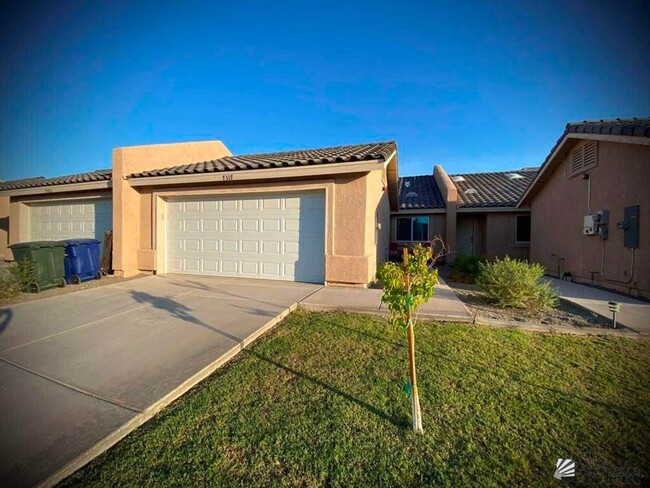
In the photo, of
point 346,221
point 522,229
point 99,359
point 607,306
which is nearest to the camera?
point 99,359

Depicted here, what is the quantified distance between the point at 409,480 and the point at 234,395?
66.0 inches

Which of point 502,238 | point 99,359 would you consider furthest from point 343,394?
point 502,238

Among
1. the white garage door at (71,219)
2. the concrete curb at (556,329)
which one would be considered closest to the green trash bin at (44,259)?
the white garage door at (71,219)

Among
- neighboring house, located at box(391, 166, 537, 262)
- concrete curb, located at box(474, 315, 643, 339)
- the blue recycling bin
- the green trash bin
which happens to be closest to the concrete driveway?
the green trash bin

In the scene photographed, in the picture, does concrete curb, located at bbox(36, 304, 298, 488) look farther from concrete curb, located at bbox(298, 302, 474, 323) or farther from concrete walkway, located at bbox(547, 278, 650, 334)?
concrete walkway, located at bbox(547, 278, 650, 334)

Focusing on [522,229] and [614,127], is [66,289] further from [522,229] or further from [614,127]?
[522,229]

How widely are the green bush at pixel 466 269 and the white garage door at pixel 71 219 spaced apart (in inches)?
503

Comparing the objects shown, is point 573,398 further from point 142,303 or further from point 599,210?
point 599,210

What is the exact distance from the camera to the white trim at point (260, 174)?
21.0ft

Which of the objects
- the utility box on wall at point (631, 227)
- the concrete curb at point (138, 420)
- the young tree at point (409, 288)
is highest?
→ the utility box on wall at point (631, 227)

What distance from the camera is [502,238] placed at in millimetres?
12930

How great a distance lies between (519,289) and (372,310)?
323cm

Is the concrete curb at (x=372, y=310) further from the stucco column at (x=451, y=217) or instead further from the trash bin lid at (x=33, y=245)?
the stucco column at (x=451, y=217)

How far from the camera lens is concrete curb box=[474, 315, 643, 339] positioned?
4.03m
